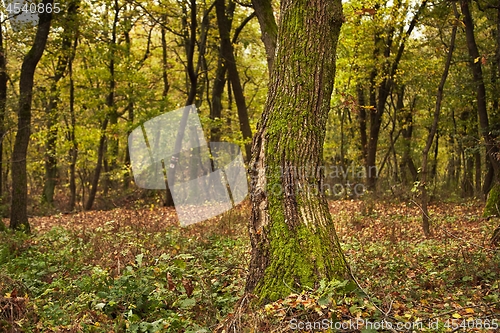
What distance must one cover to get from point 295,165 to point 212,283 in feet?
7.05

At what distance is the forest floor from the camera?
13.6 feet

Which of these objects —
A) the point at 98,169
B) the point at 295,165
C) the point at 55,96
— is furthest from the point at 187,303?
the point at 55,96

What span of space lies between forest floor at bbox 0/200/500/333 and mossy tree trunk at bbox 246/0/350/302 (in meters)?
0.36

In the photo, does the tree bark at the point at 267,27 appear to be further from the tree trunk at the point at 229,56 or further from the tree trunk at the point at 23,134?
the tree trunk at the point at 229,56

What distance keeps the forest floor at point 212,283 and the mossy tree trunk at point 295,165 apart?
0.36 m

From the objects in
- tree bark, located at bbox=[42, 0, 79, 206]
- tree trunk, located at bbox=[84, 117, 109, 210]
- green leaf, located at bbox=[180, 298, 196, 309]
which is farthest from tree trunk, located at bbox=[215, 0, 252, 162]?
green leaf, located at bbox=[180, 298, 196, 309]

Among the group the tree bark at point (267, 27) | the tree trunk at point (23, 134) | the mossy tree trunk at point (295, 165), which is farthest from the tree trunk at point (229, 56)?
the mossy tree trunk at point (295, 165)


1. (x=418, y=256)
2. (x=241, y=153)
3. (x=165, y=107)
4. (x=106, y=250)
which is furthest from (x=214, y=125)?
(x=418, y=256)

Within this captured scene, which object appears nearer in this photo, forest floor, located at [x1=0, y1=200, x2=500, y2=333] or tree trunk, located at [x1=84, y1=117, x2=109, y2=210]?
forest floor, located at [x1=0, y1=200, x2=500, y2=333]

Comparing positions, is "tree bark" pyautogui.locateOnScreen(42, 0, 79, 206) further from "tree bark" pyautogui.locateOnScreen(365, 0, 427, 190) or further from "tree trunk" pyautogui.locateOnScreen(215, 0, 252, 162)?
"tree bark" pyautogui.locateOnScreen(365, 0, 427, 190)

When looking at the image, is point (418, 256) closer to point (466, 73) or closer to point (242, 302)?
point (242, 302)

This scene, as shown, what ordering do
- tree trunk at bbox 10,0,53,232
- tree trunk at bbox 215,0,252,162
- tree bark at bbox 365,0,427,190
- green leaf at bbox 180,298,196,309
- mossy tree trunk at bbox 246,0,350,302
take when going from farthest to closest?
tree bark at bbox 365,0,427,190 < tree trunk at bbox 215,0,252,162 < tree trunk at bbox 10,0,53,232 < green leaf at bbox 180,298,196,309 < mossy tree trunk at bbox 246,0,350,302

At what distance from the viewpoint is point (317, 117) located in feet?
16.4

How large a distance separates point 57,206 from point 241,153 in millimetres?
9749
